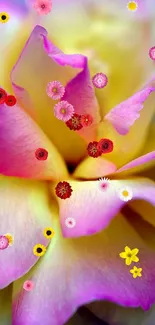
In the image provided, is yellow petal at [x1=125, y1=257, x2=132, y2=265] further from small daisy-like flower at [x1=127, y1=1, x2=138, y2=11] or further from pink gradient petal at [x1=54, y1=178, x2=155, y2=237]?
small daisy-like flower at [x1=127, y1=1, x2=138, y2=11]

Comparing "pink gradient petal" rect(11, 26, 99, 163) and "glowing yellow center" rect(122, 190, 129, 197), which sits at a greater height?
"pink gradient petal" rect(11, 26, 99, 163)

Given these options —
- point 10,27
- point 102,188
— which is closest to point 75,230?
point 102,188

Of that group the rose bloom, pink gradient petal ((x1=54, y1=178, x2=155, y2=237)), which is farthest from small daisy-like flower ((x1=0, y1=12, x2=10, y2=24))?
pink gradient petal ((x1=54, y1=178, x2=155, y2=237))

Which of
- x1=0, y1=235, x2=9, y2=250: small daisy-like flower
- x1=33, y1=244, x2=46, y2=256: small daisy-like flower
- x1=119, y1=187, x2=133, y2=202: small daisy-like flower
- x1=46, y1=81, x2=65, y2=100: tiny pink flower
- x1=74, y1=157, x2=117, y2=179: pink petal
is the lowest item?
x1=33, y1=244, x2=46, y2=256: small daisy-like flower

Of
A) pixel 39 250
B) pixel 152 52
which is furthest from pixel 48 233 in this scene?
pixel 152 52

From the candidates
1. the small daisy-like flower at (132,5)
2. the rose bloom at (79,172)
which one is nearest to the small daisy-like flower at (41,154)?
the rose bloom at (79,172)

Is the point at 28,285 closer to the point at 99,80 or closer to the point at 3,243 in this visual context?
the point at 3,243
